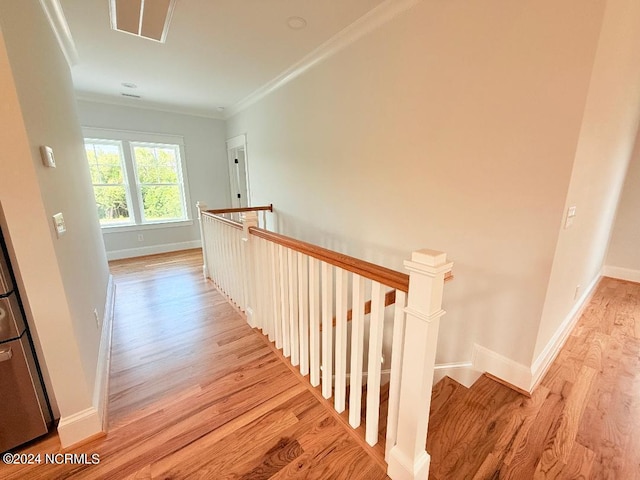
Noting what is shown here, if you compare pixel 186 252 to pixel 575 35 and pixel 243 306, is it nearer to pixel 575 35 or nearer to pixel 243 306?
pixel 243 306

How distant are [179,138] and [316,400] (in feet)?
17.0

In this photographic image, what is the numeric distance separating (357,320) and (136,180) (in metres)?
5.12

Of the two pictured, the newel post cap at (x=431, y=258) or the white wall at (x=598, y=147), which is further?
the white wall at (x=598, y=147)

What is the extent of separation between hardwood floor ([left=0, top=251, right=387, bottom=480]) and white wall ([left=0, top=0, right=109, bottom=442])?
0.24m

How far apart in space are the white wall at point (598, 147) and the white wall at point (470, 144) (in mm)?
112

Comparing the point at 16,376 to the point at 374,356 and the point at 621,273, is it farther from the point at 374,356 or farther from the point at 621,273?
the point at 621,273

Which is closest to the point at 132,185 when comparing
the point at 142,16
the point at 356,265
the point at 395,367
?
the point at 142,16

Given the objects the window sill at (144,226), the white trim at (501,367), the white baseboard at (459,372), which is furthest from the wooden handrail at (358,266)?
the window sill at (144,226)

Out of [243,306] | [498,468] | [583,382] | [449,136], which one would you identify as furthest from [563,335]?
[243,306]

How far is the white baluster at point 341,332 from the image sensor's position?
124cm

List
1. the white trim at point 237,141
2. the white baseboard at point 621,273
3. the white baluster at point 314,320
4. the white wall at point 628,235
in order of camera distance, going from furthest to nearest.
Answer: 1. the white trim at point 237,141
2. the white baseboard at point 621,273
3. the white wall at point 628,235
4. the white baluster at point 314,320

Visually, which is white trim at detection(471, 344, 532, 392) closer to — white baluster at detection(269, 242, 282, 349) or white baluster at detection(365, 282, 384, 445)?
white baluster at detection(365, 282, 384, 445)

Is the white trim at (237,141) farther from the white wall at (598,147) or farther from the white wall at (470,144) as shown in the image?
the white wall at (598,147)

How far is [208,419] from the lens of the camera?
146cm
